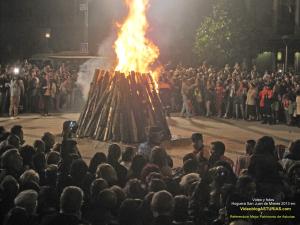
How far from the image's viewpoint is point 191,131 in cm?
1705

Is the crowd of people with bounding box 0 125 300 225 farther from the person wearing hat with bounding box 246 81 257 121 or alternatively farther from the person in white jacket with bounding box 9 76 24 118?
the person in white jacket with bounding box 9 76 24 118

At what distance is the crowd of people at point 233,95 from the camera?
19172 mm

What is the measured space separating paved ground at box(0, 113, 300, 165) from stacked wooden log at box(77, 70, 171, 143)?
0.48 m

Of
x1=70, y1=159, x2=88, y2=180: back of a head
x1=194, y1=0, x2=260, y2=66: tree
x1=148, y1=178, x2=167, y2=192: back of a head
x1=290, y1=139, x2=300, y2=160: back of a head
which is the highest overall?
x1=194, y1=0, x2=260, y2=66: tree

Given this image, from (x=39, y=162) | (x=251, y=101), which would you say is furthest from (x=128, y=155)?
(x=251, y=101)

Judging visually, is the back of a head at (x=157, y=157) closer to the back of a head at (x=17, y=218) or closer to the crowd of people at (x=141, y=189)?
the crowd of people at (x=141, y=189)

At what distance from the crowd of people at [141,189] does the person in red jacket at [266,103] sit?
36.5 feet

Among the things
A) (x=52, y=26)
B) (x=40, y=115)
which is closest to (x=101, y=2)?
(x=52, y=26)

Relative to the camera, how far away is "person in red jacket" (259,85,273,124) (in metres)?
19.2

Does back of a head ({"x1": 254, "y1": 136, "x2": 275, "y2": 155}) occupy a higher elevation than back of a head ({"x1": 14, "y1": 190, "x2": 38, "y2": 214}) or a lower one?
higher

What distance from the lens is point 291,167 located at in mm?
7207

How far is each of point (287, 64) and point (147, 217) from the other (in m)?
32.0

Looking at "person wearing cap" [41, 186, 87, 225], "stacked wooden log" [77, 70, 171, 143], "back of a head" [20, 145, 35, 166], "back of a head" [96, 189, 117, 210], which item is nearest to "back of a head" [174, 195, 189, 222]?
"back of a head" [96, 189, 117, 210]

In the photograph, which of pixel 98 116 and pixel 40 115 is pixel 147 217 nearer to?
pixel 98 116
